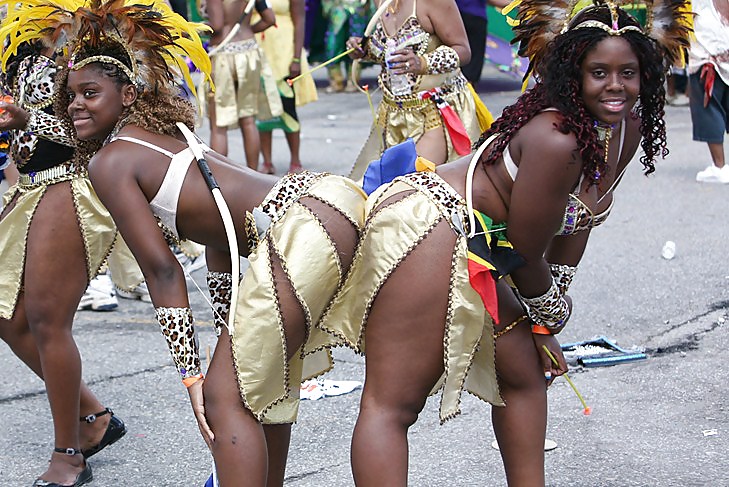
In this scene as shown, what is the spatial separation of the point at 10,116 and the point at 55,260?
522 mm

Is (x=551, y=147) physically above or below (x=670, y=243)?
above

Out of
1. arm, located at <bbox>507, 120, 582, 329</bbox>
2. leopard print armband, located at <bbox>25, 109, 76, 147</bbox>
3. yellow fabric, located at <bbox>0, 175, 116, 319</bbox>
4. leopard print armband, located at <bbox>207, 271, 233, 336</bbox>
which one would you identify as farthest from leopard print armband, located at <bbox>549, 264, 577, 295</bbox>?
leopard print armband, located at <bbox>25, 109, 76, 147</bbox>

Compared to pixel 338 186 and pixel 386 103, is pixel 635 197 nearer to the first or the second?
pixel 386 103

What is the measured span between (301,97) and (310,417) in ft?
18.5

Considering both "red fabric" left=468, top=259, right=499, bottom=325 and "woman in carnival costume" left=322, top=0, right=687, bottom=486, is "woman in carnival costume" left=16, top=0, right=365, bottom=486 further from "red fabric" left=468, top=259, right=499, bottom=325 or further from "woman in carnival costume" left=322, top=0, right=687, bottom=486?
"red fabric" left=468, top=259, right=499, bottom=325

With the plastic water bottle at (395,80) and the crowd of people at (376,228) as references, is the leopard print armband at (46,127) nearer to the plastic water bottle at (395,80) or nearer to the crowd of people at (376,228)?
the crowd of people at (376,228)

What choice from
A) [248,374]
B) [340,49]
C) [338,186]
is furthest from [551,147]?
[340,49]

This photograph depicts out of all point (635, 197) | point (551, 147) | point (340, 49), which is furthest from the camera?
point (340, 49)

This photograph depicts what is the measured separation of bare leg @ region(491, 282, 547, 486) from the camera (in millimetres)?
3193

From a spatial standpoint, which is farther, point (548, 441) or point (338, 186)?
point (548, 441)

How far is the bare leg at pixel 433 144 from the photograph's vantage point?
5758 millimetres

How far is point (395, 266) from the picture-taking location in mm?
2953

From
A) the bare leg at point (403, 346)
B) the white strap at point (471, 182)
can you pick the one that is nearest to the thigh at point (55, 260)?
the bare leg at point (403, 346)

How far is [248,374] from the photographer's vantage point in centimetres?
291
